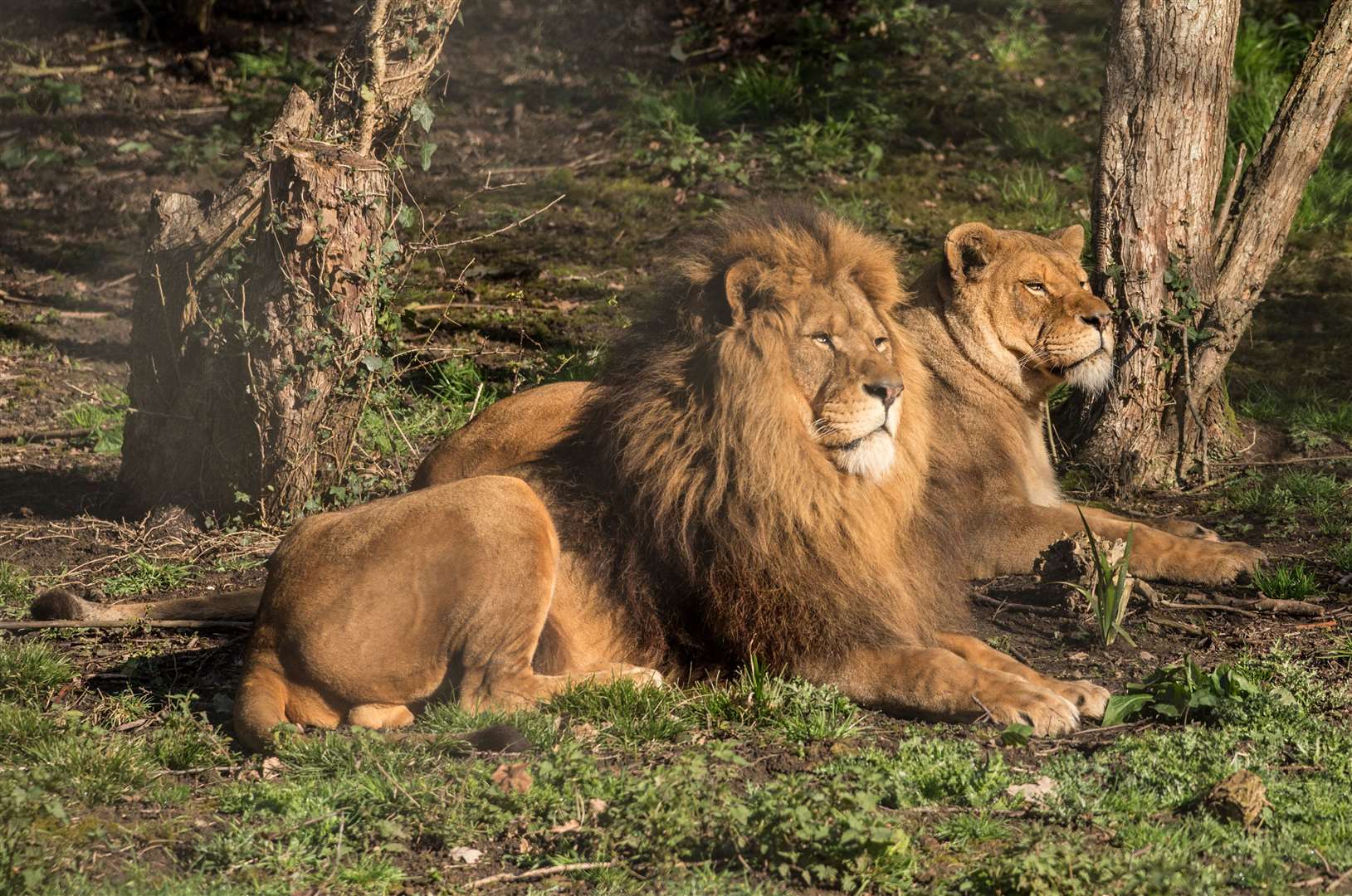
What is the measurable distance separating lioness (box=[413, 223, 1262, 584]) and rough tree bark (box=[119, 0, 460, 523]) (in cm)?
256

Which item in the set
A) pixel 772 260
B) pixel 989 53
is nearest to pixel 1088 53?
pixel 989 53

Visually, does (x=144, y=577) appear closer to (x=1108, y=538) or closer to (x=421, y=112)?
(x=421, y=112)

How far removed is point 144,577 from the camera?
6.03m

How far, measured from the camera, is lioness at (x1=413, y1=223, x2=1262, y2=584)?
19.5 ft

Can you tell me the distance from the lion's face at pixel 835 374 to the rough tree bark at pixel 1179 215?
2606mm

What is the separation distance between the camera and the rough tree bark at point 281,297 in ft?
19.4

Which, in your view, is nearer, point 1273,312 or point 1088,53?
point 1273,312

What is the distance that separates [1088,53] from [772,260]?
8699mm

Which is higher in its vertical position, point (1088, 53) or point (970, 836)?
point (1088, 53)

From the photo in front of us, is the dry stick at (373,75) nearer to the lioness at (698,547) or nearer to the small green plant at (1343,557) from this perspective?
the lioness at (698,547)

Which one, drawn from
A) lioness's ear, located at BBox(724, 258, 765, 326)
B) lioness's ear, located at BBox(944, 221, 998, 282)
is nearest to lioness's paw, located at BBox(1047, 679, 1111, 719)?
lioness's ear, located at BBox(724, 258, 765, 326)

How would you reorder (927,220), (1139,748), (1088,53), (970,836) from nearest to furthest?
(970,836), (1139,748), (927,220), (1088,53)

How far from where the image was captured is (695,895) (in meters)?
3.33

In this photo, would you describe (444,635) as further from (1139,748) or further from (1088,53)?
(1088,53)
